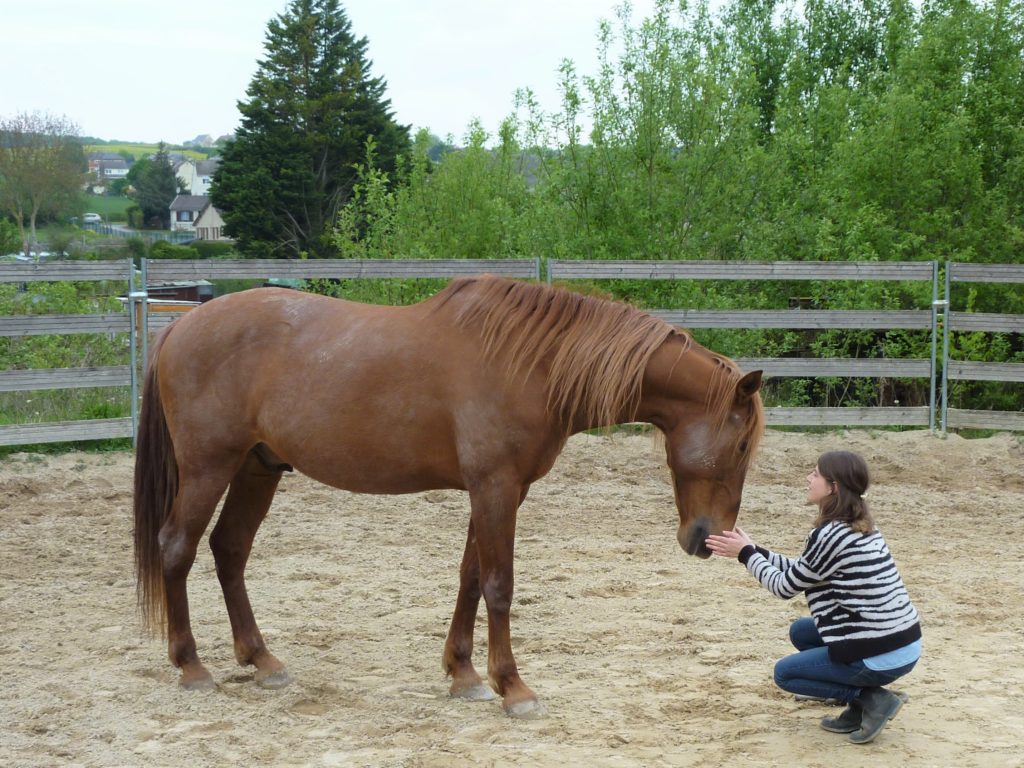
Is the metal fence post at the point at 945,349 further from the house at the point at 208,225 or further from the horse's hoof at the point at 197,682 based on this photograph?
the house at the point at 208,225

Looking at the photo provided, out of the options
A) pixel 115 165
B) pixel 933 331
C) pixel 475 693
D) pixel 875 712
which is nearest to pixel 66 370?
pixel 475 693

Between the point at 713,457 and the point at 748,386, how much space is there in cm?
28

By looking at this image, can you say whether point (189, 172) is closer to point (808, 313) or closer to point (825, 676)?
point (808, 313)

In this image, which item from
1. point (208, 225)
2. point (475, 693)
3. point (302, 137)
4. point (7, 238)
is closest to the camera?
point (475, 693)

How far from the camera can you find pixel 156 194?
60625 millimetres

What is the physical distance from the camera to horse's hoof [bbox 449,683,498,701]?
375 cm

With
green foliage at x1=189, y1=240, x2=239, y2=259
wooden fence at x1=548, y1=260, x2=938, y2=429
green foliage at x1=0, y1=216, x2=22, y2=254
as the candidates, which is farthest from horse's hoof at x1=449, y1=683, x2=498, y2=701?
green foliage at x1=189, y1=240, x2=239, y2=259

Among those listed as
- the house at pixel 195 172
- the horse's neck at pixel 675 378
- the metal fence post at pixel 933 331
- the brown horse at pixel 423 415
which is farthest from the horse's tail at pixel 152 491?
the house at pixel 195 172

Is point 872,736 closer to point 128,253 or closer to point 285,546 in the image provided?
point 285,546

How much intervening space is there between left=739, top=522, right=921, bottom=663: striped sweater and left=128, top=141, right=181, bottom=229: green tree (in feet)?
204

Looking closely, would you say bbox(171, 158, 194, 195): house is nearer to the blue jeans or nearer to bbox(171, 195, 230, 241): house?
bbox(171, 195, 230, 241): house

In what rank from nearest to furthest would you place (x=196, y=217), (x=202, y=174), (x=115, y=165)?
(x=196, y=217)
(x=202, y=174)
(x=115, y=165)

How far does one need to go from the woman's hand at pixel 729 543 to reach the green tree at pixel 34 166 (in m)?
34.4

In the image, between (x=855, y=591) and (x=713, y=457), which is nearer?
(x=855, y=591)
